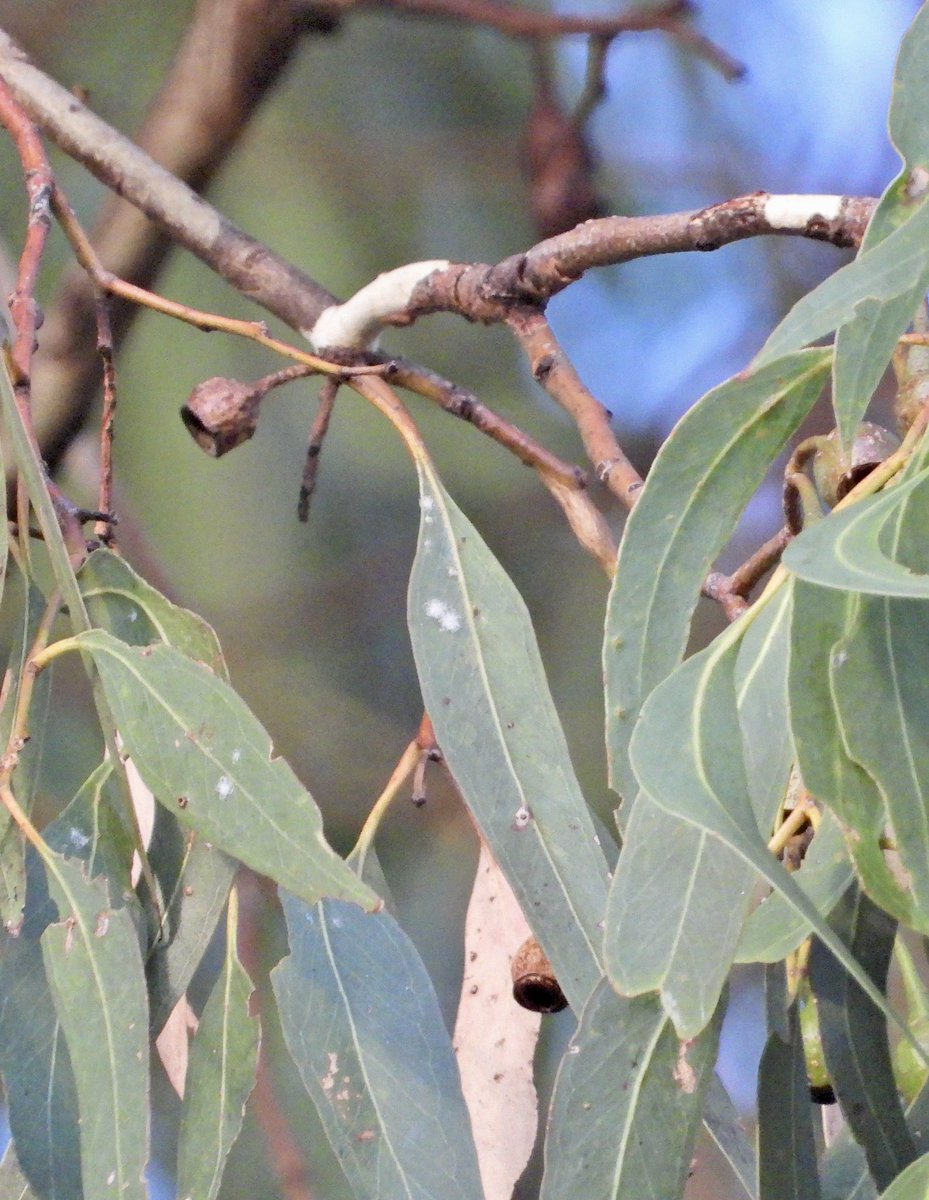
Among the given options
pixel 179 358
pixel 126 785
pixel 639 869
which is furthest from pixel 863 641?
pixel 179 358

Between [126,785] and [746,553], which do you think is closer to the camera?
[126,785]

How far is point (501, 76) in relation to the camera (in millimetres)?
1145

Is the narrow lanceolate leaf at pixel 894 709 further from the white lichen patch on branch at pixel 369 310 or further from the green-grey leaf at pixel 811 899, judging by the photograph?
the white lichen patch on branch at pixel 369 310

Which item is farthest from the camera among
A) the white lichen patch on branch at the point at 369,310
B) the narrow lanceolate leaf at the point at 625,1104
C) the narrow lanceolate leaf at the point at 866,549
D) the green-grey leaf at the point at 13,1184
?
the white lichen patch on branch at the point at 369,310

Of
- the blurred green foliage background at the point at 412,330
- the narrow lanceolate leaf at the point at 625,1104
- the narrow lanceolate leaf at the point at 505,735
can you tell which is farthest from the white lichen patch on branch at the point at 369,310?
the blurred green foliage background at the point at 412,330

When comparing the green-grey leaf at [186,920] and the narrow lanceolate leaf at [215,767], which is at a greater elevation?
the narrow lanceolate leaf at [215,767]

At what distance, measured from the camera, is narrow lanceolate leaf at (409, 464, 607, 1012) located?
1.24ft

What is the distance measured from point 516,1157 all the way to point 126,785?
0.86ft

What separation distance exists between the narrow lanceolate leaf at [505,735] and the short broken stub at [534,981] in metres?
0.09

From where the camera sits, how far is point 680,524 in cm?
35

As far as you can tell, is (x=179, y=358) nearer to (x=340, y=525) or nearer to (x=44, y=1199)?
(x=340, y=525)

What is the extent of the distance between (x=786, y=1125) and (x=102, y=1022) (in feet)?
0.74

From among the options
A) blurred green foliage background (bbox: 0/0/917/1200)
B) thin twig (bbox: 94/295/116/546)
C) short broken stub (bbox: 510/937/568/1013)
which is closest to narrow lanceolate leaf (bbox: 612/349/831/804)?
short broken stub (bbox: 510/937/568/1013)

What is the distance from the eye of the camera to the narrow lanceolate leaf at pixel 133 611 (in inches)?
18.2
